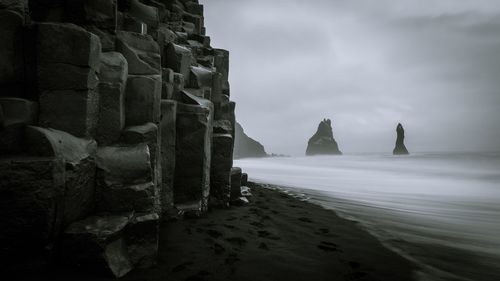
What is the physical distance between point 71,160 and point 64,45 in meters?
1.31

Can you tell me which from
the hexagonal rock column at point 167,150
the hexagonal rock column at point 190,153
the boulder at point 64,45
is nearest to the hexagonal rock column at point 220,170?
the hexagonal rock column at point 190,153

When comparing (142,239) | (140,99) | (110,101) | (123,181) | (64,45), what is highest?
(64,45)

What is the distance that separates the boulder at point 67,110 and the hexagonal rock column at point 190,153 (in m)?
2.35

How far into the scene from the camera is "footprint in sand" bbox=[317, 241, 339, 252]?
15.0 feet

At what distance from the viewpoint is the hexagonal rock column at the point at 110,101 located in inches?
147

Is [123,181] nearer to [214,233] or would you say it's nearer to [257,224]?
[214,233]


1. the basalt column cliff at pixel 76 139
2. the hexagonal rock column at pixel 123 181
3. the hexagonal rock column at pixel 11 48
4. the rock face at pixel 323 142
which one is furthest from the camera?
the rock face at pixel 323 142

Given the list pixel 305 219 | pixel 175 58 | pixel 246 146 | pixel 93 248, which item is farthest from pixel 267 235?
pixel 246 146

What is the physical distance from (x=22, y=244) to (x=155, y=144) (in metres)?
1.95

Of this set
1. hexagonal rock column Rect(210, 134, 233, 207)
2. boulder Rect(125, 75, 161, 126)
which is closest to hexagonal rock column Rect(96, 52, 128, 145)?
boulder Rect(125, 75, 161, 126)

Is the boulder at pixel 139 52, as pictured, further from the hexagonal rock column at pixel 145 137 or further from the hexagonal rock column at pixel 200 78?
the hexagonal rock column at pixel 200 78

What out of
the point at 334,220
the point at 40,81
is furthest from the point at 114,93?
the point at 334,220

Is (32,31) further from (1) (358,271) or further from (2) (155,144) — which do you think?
(1) (358,271)

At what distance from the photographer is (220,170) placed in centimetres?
688
